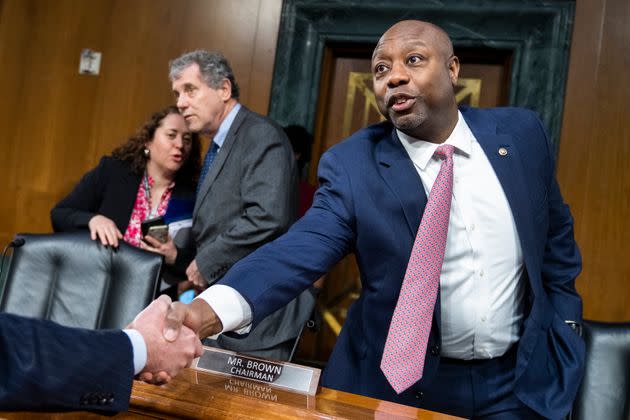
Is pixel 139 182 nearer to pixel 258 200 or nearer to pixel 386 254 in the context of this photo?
pixel 258 200

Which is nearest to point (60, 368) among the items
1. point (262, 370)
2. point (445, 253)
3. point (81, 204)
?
point (262, 370)

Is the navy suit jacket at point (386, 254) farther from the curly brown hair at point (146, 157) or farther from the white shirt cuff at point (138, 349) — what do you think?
the curly brown hair at point (146, 157)

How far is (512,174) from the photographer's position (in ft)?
5.67

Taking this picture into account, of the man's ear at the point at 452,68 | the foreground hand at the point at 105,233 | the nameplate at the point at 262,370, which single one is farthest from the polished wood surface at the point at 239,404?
the foreground hand at the point at 105,233

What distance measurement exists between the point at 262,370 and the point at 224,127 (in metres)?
1.73

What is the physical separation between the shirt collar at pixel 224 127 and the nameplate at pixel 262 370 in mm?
1575

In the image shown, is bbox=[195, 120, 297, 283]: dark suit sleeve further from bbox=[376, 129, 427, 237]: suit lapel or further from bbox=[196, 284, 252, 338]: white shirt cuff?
bbox=[196, 284, 252, 338]: white shirt cuff

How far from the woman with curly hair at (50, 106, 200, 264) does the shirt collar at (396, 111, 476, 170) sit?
4.70 feet

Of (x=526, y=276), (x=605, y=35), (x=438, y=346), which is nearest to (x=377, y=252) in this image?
(x=438, y=346)

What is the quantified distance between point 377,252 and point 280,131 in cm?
125

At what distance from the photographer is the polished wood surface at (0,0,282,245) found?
14.9 ft

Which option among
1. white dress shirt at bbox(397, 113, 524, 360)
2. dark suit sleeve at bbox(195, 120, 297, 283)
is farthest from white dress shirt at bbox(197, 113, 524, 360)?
dark suit sleeve at bbox(195, 120, 297, 283)

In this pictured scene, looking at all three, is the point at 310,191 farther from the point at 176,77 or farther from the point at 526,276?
the point at 526,276

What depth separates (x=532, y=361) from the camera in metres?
1.69
